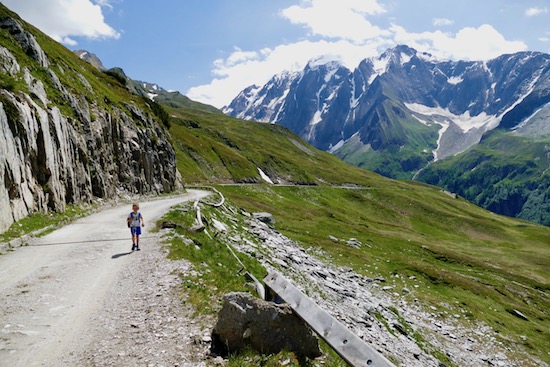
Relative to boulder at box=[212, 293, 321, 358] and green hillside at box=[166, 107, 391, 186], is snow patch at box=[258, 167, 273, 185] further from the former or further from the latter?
A: boulder at box=[212, 293, 321, 358]

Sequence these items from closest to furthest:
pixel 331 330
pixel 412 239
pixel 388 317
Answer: pixel 331 330
pixel 388 317
pixel 412 239

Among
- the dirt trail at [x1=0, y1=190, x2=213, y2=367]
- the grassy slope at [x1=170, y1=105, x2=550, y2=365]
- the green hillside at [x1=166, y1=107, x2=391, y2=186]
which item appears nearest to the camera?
the dirt trail at [x1=0, y1=190, x2=213, y2=367]

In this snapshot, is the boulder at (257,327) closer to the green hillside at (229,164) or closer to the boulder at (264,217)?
the boulder at (264,217)

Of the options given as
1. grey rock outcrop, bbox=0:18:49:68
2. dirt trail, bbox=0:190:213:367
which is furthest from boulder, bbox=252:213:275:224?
grey rock outcrop, bbox=0:18:49:68

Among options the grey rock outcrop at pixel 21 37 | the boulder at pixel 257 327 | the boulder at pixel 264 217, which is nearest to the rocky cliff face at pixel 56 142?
the grey rock outcrop at pixel 21 37

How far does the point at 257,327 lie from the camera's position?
10062 millimetres

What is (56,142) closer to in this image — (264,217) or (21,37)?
(21,37)

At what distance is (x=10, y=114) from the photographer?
25.1 metres

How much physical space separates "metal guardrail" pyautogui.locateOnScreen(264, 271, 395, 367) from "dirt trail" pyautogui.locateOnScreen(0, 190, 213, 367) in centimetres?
346

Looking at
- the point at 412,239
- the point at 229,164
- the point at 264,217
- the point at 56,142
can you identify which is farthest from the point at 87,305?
the point at 229,164

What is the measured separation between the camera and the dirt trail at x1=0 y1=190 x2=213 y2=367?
968 centimetres

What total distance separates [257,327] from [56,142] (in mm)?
31062

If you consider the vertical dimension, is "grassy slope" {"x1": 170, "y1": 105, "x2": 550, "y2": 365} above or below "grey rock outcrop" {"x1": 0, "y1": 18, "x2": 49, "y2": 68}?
below

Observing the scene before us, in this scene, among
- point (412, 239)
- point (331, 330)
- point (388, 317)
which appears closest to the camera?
point (331, 330)
